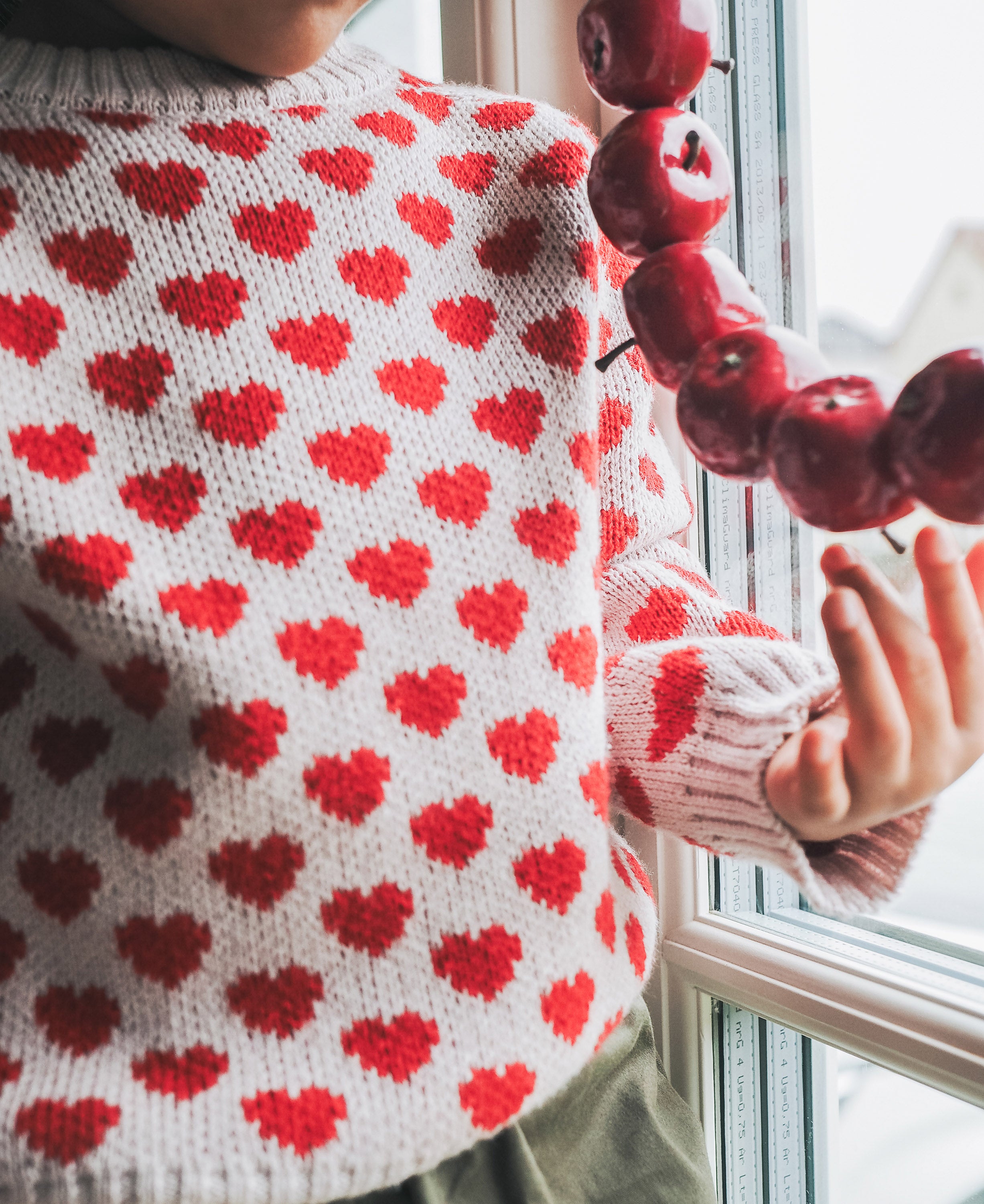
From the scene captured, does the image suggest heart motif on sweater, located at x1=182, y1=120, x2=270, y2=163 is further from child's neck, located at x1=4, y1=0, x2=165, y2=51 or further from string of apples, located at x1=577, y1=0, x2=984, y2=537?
string of apples, located at x1=577, y1=0, x2=984, y2=537

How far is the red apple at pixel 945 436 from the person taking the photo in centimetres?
29

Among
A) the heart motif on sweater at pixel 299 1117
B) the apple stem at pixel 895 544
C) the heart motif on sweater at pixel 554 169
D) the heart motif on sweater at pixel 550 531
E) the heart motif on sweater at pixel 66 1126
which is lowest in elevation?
the heart motif on sweater at pixel 299 1117

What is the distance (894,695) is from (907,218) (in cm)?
42

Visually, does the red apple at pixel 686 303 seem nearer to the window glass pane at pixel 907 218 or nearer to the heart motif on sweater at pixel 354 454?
the heart motif on sweater at pixel 354 454

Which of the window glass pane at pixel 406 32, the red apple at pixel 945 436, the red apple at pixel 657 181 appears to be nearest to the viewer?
the red apple at pixel 945 436

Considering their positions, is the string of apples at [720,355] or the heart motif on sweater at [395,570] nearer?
the string of apples at [720,355]

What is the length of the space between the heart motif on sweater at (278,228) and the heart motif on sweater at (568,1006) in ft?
1.37

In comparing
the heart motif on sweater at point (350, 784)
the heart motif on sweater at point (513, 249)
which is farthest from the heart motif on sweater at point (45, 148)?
the heart motif on sweater at point (350, 784)

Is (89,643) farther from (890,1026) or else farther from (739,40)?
(739,40)

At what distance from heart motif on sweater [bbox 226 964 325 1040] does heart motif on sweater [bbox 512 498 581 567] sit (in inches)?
10.0

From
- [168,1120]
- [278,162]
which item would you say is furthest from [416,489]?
[168,1120]

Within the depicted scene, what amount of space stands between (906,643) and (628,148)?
0.24 meters

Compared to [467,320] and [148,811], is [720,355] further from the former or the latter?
[148,811]

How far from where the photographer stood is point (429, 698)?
19.8 inches
